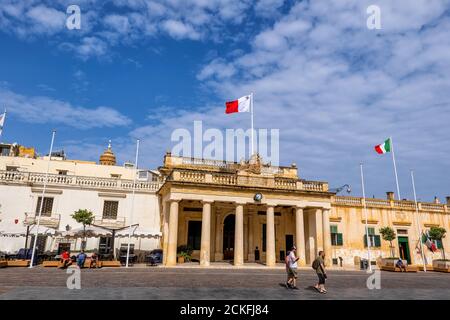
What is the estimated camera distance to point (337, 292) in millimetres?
12250

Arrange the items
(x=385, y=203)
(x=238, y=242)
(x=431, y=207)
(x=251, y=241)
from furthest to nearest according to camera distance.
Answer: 1. (x=431, y=207)
2. (x=385, y=203)
3. (x=251, y=241)
4. (x=238, y=242)

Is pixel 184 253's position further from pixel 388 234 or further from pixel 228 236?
pixel 388 234

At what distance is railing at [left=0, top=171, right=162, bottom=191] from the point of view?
87.8ft

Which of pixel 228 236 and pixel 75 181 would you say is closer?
pixel 75 181

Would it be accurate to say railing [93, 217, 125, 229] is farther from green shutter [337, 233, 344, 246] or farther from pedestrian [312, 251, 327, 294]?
green shutter [337, 233, 344, 246]

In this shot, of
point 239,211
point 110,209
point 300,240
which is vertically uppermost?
point 110,209

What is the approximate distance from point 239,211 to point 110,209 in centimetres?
1181

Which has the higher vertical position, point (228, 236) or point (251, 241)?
point (228, 236)

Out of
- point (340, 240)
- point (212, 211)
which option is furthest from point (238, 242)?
point (340, 240)

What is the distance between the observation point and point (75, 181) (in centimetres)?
2784
